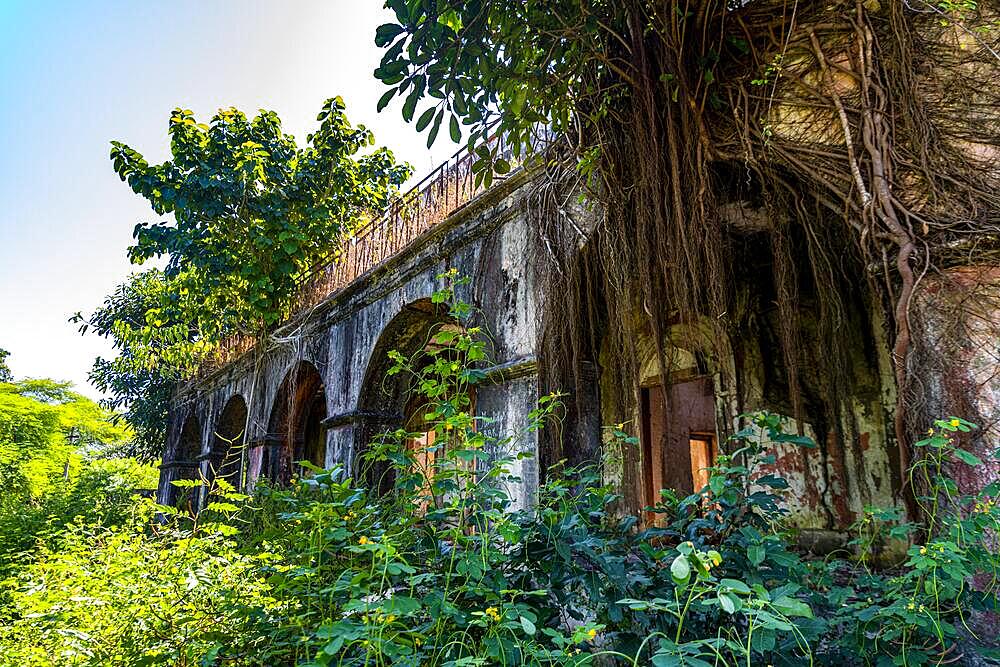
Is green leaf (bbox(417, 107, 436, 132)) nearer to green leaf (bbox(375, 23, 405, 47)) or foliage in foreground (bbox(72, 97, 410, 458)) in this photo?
green leaf (bbox(375, 23, 405, 47))

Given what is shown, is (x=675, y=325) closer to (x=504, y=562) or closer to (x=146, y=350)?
(x=504, y=562)

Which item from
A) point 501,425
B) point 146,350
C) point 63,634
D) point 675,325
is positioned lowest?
point 63,634

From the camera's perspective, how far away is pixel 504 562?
7.48ft

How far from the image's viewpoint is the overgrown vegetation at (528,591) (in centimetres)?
181

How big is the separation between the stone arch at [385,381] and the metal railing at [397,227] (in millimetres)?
800

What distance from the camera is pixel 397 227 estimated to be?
7.53m

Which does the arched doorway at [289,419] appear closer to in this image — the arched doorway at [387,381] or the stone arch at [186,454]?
the arched doorway at [387,381]

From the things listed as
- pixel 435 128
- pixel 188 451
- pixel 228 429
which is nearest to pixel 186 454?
pixel 188 451

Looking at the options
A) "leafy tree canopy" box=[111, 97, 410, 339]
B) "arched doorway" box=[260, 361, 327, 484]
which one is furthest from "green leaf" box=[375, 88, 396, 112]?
"arched doorway" box=[260, 361, 327, 484]

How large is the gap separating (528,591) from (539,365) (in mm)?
2718

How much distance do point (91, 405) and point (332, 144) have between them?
423 inches

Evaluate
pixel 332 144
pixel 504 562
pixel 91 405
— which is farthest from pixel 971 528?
pixel 91 405

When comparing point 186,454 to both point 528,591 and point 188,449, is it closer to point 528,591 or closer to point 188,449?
point 188,449

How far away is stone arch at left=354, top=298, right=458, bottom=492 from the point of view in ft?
23.5
